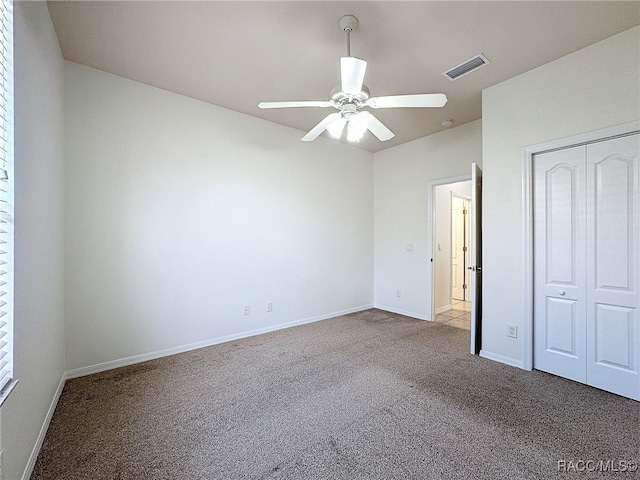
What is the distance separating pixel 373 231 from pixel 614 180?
3157 millimetres

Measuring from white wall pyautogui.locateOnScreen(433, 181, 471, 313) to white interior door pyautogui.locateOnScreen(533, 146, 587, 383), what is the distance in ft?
6.11

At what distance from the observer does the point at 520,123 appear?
8.91ft

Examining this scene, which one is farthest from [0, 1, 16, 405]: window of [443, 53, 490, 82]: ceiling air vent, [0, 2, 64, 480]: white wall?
[443, 53, 490, 82]: ceiling air vent

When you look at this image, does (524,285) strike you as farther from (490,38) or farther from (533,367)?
(490,38)

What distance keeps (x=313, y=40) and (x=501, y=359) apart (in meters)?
3.40

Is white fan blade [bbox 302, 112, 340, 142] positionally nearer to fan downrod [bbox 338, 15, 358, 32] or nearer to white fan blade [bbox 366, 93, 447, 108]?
white fan blade [bbox 366, 93, 447, 108]

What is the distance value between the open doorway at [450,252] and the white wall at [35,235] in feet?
14.0

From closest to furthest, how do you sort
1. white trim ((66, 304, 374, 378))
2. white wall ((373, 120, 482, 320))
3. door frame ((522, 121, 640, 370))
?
white trim ((66, 304, 374, 378)) < door frame ((522, 121, 640, 370)) < white wall ((373, 120, 482, 320))

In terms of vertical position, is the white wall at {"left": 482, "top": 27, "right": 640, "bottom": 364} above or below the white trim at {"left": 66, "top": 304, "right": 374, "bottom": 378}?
above

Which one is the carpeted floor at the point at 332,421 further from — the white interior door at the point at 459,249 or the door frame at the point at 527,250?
the white interior door at the point at 459,249

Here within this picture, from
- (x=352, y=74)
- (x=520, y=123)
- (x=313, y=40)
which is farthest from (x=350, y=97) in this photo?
(x=520, y=123)

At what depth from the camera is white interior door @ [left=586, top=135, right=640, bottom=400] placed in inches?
85.0

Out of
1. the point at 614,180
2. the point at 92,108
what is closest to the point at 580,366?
the point at 614,180

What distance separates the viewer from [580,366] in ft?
7.95
